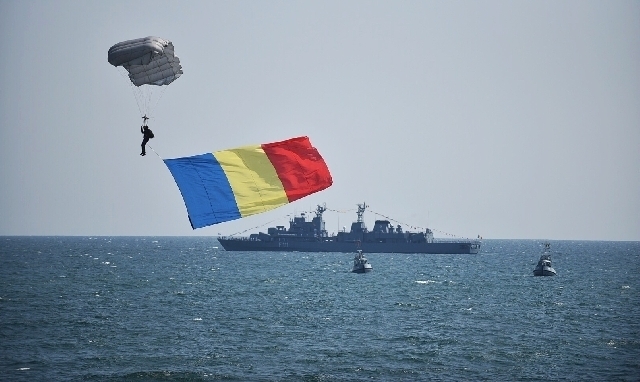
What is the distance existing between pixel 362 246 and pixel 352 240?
2732mm

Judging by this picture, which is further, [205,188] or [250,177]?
[250,177]

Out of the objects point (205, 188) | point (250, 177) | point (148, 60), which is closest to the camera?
point (205, 188)

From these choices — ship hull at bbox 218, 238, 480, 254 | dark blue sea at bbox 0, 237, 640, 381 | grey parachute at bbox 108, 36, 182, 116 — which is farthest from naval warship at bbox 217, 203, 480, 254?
grey parachute at bbox 108, 36, 182, 116

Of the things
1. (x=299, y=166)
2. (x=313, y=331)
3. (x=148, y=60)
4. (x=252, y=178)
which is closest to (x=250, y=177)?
(x=252, y=178)

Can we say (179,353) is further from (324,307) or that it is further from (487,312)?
(487,312)

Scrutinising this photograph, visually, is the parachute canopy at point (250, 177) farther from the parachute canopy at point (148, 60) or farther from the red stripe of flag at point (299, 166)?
the parachute canopy at point (148, 60)

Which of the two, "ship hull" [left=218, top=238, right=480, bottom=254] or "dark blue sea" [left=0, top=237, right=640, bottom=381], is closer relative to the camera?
"dark blue sea" [left=0, top=237, right=640, bottom=381]

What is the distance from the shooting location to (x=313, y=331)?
45156 millimetres

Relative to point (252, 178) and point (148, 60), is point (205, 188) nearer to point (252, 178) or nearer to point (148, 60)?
point (252, 178)

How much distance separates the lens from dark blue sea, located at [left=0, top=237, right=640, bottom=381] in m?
33.9

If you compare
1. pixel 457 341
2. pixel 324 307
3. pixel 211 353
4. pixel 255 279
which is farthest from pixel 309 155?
pixel 255 279

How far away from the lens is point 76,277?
89188 mm

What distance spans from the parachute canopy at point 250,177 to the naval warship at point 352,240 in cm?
14414

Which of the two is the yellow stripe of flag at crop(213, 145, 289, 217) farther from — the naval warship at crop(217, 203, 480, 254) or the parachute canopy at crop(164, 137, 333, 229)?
the naval warship at crop(217, 203, 480, 254)
